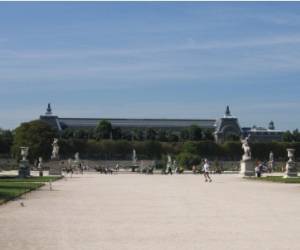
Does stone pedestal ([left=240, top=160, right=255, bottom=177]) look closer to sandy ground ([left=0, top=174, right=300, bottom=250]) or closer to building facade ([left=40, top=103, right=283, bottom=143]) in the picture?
sandy ground ([left=0, top=174, right=300, bottom=250])

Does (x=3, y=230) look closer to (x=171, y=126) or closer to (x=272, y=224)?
(x=272, y=224)

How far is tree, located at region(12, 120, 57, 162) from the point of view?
71812 millimetres

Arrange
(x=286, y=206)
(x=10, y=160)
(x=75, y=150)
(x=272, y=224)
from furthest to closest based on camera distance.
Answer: (x=75, y=150)
(x=10, y=160)
(x=286, y=206)
(x=272, y=224)

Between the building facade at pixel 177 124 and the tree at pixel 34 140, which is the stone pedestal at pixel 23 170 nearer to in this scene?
the tree at pixel 34 140

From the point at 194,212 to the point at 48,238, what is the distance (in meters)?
4.93

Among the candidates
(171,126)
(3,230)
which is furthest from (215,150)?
(3,230)

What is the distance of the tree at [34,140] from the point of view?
236 feet

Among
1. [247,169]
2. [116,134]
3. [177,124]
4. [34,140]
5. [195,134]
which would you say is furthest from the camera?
[177,124]

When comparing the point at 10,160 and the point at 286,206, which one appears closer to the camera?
the point at 286,206

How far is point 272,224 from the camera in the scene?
1184cm

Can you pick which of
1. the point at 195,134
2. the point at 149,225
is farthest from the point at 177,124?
the point at 149,225

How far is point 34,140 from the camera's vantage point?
7244cm

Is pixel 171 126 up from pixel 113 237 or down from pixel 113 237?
up

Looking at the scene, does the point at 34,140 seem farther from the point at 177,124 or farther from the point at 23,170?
the point at 177,124
